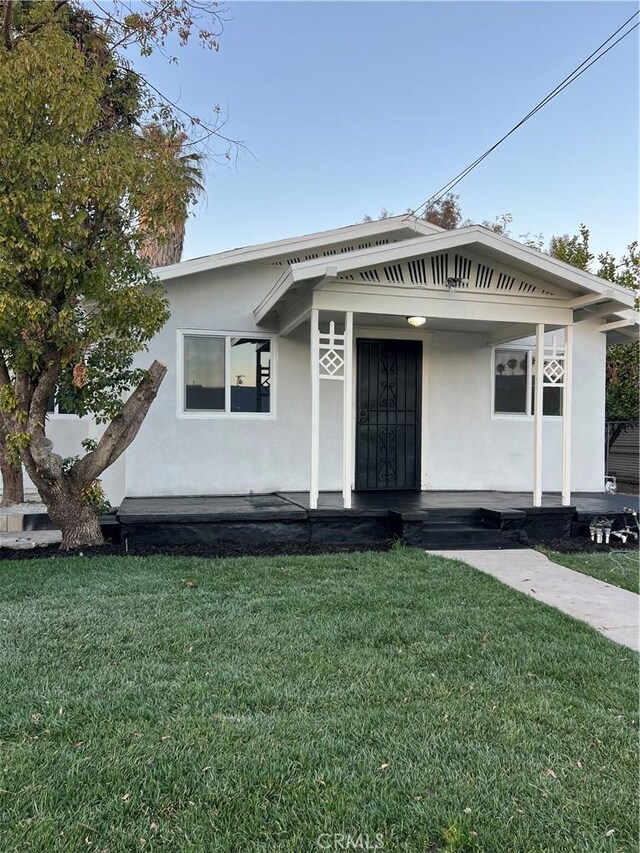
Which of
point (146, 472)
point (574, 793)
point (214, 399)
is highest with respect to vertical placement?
point (214, 399)

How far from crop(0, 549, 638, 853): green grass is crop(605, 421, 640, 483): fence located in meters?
12.5

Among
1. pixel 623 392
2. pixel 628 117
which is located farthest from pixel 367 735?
pixel 623 392

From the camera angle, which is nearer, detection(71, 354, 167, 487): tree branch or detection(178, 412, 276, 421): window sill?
detection(71, 354, 167, 487): tree branch

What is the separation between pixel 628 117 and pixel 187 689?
11.4 metres

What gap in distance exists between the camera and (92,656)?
3430 mm

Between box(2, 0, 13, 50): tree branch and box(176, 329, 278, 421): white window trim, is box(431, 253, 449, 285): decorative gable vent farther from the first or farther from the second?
box(2, 0, 13, 50): tree branch

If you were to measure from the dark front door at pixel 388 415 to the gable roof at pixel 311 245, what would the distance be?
1466 mm

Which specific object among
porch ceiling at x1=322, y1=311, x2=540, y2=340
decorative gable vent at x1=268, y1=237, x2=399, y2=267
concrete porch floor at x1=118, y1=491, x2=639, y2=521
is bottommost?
concrete porch floor at x1=118, y1=491, x2=639, y2=521

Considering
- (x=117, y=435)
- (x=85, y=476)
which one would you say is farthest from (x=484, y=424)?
(x=85, y=476)

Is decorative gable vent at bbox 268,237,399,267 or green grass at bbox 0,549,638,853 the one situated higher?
decorative gable vent at bbox 268,237,399,267

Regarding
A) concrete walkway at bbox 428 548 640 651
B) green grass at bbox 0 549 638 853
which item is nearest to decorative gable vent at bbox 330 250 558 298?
concrete walkway at bbox 428 548 640 651

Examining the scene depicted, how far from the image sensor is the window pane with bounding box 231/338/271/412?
8.18 m

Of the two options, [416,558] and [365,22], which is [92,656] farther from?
[365,22]

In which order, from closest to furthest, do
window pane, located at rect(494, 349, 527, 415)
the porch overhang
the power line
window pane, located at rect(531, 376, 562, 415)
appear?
the porch overhang
the power line
window pane, located at rect(494, 349, 527, 415)
window pane, located at rect(531, 376, 562, 415)
